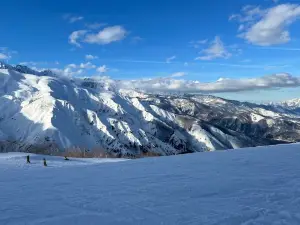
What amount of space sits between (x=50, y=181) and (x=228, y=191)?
1463 centimetres

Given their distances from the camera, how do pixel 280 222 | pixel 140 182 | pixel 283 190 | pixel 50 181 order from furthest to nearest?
pixel 50 181 < pixel 140 182 < pixel 283 190 < pixel 280 222

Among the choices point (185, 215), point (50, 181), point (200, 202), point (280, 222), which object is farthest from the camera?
point (50, 181)

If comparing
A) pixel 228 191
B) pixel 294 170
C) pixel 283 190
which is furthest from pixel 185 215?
pixel 294 170

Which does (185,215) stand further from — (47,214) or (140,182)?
(140,182)

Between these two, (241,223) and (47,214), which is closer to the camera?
(241,223)

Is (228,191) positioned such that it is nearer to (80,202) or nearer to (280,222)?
(280,222)

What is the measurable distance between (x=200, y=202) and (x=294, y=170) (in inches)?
585

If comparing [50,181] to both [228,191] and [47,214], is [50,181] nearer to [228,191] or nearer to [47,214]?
[47,214]

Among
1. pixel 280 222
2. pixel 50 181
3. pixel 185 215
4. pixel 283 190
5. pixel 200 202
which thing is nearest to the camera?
pixel 280 222

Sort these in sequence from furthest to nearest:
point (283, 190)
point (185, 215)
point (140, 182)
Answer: point (140, 182), point (283, 190), point (185, 215)

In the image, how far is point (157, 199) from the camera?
62.4ft

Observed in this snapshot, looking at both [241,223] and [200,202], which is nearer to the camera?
[241,223]

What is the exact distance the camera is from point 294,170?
29.1 meters

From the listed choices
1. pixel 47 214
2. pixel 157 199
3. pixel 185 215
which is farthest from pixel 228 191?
pixel 47 214
